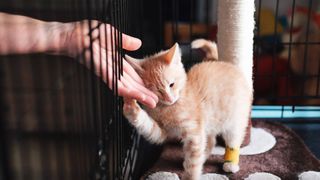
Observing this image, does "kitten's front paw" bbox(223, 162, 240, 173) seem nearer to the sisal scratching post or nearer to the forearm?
the sisal scratching post

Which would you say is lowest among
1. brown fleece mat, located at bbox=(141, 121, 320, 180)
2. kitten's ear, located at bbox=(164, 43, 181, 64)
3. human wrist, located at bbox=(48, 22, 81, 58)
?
brown fleece mat, located at bbox=(141, 121, 320, 180)

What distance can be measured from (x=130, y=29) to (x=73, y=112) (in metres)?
0.50

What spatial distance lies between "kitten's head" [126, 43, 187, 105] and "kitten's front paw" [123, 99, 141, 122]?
7 centimetres

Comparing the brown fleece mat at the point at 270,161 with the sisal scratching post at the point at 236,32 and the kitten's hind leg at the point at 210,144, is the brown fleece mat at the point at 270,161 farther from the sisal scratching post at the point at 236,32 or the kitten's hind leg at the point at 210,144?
the sisal scratching post at the point at 236,32

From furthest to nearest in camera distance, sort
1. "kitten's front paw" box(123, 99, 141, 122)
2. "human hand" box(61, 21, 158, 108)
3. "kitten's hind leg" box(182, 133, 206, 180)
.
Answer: "kitten's hind leg" box(182, 133, 206, 180)
"kitten's front paw" box(123, 99, 141, 122)
"human hand" box(61, 21, 158, 108)

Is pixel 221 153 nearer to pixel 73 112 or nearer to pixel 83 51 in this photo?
pixel 73 112

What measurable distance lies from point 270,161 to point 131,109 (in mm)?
557

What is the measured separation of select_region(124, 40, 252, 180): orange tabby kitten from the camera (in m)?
1.19

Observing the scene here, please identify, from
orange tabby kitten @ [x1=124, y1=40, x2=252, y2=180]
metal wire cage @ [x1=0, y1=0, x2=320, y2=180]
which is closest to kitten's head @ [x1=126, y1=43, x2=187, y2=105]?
orange tabby kitten @ [x1=124, y1=40, x2=252, y2=180]

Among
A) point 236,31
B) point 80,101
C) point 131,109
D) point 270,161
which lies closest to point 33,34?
point 80,101

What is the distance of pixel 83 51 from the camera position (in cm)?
76

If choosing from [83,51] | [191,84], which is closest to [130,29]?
[191,84]

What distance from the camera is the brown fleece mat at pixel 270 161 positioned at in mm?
1392

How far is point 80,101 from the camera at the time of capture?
39.6 inches
